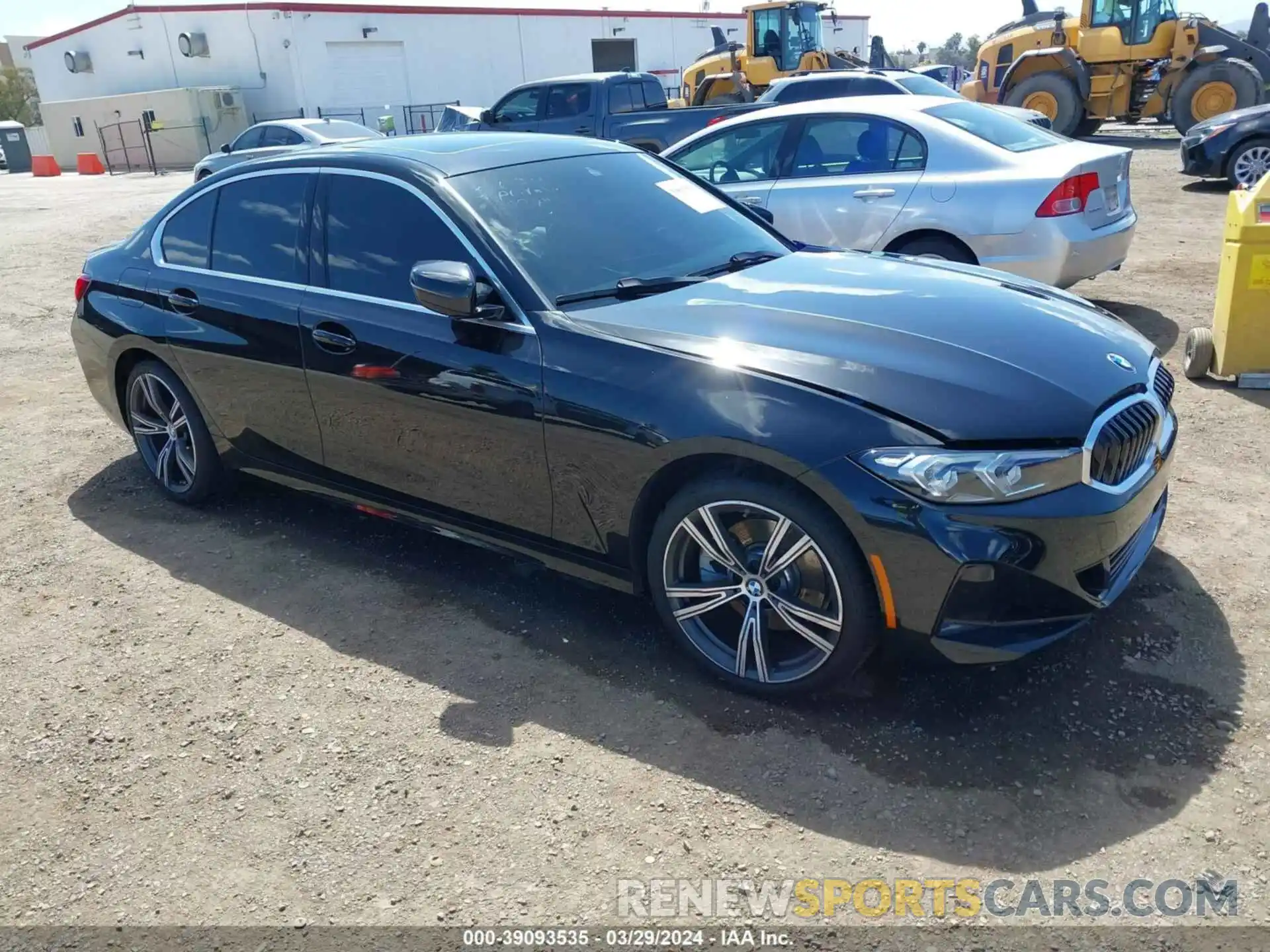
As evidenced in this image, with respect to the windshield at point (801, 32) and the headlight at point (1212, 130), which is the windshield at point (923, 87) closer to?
the headlight at point (1212, 130)

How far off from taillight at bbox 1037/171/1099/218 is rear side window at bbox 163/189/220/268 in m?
4.98

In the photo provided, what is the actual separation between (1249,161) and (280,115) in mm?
32924

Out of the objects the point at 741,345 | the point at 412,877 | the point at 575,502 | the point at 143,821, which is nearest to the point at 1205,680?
the point at 741,345

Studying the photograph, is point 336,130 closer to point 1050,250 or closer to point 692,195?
point 1050,250

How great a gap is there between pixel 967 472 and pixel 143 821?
8.55ft

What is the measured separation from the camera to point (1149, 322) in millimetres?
7496

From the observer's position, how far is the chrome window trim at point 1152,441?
288cm

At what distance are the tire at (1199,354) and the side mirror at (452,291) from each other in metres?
4.60

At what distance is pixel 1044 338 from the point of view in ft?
10.7

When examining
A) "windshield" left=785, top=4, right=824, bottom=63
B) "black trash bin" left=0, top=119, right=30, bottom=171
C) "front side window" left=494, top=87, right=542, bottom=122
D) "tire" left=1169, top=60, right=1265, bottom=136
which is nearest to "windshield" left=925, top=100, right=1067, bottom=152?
"front side window" left=494, top=87, right=542, bottom=122

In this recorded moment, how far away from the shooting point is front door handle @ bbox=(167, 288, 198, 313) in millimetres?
4613

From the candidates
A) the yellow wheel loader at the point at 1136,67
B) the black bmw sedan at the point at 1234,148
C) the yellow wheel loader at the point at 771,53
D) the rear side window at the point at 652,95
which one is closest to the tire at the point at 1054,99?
the yellow wheel loader at the point at 1136,67

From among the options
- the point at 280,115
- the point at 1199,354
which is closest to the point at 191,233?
the point at 1199,354

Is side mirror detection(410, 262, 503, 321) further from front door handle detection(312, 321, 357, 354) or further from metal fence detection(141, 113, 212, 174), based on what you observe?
metal fence detection(141, 113, 212, 174)
